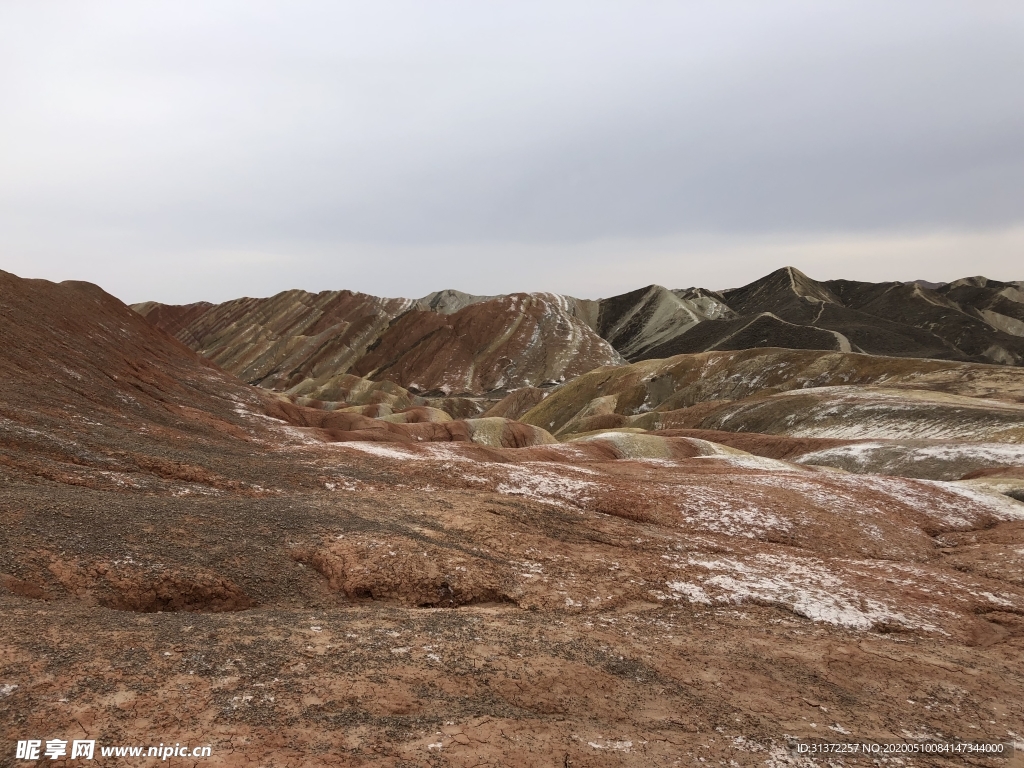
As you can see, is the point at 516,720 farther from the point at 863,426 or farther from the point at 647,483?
the point at 863,426

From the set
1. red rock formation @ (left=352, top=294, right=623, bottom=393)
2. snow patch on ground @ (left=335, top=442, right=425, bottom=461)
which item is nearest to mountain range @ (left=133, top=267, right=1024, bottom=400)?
red rock formation @ (left=352, top=294, right=623, bottom=393)

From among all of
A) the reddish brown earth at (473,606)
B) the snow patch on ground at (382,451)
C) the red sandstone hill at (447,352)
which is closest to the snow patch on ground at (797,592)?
the reddish brown earth at (473,606)

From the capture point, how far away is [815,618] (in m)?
20.3

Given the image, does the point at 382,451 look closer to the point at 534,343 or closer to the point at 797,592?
the point at 797,592

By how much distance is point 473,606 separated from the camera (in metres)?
19.5

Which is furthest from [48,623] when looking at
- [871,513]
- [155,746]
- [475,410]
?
[475,410]

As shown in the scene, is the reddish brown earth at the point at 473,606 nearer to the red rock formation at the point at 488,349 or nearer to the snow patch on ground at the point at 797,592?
the snow patch on ground at the point at 797,592

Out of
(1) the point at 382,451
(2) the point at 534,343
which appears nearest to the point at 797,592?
(1) the point at 382,451

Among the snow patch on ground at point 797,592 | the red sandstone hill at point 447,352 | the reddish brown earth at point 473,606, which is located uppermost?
the red sandstone hill at point 447,352

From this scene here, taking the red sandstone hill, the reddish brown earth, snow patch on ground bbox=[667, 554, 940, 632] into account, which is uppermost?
the red sandstone hill

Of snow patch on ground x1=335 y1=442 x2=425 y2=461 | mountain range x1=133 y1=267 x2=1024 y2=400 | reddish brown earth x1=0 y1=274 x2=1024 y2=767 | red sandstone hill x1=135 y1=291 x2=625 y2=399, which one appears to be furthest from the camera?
red sandstone hill x1=135 y1=291 x2=625 y2=399

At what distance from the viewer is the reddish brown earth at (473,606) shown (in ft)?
36.3

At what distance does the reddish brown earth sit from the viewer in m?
11.1

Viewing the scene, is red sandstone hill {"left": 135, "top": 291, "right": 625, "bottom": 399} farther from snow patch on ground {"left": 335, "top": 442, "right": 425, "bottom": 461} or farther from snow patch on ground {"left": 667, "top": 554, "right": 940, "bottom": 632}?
snow patch on ground {"left": 667, "top": 554, "right": 940, "bottom": 632}
